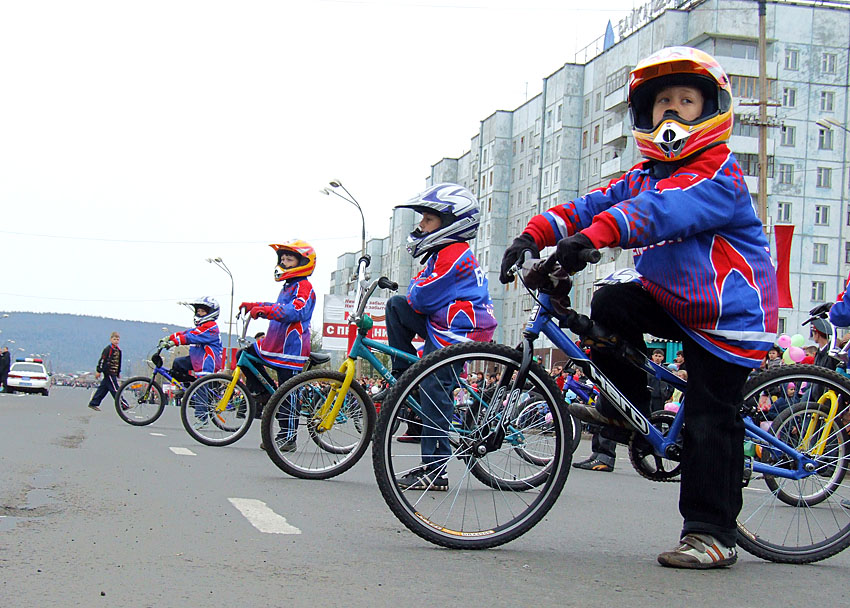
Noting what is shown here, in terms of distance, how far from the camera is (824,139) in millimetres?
59219

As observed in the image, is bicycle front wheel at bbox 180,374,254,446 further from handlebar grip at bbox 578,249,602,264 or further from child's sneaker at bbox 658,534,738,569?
handlebar grip at bbox 578,249,602,264

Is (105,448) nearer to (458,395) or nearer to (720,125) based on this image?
(458,395)

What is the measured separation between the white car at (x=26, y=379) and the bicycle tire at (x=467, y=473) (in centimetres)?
5135

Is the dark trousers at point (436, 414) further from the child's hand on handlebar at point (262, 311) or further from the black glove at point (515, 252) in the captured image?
the child's hand on handlebar at point (262, 311)

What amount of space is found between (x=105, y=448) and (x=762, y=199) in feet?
68.3

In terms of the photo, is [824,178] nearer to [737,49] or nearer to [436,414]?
[737,49]

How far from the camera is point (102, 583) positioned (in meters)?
3.67

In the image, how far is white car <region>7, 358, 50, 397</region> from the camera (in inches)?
2124

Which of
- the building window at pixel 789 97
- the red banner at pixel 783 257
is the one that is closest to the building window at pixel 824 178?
the building window at pixel 789 97

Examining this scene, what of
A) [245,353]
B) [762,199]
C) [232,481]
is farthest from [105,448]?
[762,199]

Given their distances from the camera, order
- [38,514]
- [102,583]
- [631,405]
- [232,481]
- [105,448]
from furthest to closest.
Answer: [105,448] → [232,481] → [38,514] → [631,405] → [102,583]

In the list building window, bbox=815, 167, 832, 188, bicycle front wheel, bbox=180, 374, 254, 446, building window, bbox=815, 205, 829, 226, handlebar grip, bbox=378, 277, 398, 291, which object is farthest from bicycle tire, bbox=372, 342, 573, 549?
building window, bbox=815, 167, 832, 188

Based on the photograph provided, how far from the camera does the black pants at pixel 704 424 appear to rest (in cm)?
448

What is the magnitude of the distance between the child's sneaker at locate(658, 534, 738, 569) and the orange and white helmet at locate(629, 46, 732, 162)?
4.79 ft
